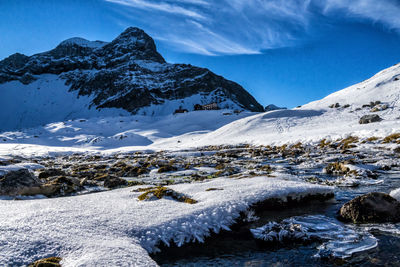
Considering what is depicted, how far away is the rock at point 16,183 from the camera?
27.8ft

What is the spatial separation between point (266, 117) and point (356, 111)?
709 inches

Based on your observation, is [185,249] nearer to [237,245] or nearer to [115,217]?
[237,245]

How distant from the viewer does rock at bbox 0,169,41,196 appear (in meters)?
8.47

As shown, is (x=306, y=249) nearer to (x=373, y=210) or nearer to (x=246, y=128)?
(x=373, y=210)

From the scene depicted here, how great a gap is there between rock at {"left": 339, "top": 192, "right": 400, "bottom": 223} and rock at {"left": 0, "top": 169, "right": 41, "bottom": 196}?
10300 millimetres

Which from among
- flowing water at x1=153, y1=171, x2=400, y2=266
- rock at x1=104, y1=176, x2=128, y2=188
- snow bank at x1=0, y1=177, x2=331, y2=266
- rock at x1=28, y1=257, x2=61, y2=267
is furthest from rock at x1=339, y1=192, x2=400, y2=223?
rock at x1=104, y1=176, x2=128, y2=188

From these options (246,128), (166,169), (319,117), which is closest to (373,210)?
(166,169)

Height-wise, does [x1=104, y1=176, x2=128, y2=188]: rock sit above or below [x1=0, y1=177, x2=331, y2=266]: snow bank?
below

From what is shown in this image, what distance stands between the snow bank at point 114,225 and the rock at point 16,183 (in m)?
3.30

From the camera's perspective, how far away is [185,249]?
4668 mm

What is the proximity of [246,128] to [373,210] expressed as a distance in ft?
151

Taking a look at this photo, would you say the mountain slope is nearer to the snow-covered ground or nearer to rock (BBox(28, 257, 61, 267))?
the snow-covered ground

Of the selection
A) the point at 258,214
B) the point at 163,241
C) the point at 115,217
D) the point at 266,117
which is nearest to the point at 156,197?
the point at 115,217

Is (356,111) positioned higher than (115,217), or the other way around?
(356,111)
